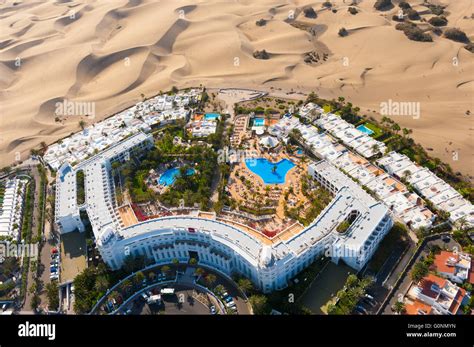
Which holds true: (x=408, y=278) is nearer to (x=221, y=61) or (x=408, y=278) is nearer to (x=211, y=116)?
(x=211, y=116)

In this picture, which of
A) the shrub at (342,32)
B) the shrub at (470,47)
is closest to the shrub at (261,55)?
the shrub at (342,32)

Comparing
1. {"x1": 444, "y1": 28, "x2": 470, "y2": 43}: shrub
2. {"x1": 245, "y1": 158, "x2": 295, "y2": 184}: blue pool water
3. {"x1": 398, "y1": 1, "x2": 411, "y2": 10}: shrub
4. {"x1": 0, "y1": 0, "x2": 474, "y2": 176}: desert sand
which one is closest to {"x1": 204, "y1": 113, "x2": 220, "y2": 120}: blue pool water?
{"x1": 0, "y1": 0, "x2": 474, "y2": 176}: desert sand

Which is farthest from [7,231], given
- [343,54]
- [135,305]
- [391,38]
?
[391,38]

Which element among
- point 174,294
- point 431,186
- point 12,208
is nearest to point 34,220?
point 12,208

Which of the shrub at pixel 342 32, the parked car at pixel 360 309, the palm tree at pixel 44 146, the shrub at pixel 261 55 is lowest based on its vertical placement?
the parked car at pixel 360 309

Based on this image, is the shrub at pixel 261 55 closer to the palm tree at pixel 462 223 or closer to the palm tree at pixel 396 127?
the palm tree at pixel 396 127

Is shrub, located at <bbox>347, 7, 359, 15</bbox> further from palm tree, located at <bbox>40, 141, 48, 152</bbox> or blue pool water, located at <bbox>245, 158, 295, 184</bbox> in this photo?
palm tree, located at <bbox>40, 141, 48, 152</bbox>

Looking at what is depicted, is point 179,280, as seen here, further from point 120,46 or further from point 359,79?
point 120,46
